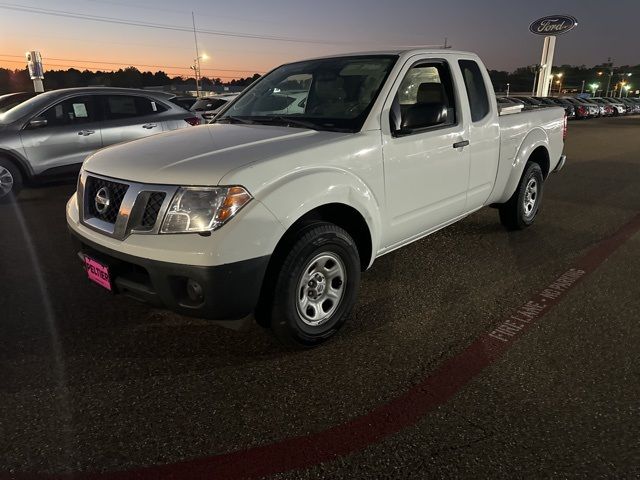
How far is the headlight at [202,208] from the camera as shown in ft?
7.96

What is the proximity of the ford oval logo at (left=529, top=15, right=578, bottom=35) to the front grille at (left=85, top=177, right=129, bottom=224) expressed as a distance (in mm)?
54757

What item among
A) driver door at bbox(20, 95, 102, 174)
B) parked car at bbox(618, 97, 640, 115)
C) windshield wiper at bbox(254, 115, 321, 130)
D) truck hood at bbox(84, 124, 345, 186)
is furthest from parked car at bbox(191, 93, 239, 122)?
parked car at bbox(618, 97, 640, 115)

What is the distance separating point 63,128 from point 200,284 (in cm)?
604

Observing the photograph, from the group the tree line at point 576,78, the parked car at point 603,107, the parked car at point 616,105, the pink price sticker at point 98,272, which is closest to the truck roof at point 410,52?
the pink price sticker at point 98,272

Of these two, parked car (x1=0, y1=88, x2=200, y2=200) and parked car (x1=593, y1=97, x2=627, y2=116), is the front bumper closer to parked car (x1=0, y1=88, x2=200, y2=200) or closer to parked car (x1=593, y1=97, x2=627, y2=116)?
parked car (x1=0, y1=88, x2=200, y2=200)

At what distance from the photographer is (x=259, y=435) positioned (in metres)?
2.24

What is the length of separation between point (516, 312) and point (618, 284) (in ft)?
3.80

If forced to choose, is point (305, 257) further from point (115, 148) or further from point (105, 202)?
point (115, 148)

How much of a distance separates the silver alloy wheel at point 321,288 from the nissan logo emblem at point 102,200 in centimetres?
122

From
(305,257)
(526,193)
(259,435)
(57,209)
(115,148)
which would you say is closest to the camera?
(259,435)

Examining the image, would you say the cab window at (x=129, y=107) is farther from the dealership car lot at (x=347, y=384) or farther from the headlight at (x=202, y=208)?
the headlight at (x=202, y=208)

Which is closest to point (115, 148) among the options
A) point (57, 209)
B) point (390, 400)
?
point (390, 400)

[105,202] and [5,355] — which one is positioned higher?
[105,202]

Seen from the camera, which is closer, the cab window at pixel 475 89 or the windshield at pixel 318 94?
the windshield at pixel 318 94
